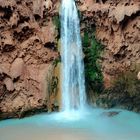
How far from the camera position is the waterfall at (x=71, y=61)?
14.8m

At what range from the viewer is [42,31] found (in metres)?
14.9

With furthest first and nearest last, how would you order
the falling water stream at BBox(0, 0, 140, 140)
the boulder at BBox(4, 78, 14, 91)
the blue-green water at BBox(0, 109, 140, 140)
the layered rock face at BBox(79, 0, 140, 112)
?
the layered rock face at BBox(79, 0, 140, 112) < the boulder at BBox(4, 78, 14, 91) < the falling water stream at BBox(0, 0, 140, 140) < the blue-green water at BBox(0, 109, 140, 140)

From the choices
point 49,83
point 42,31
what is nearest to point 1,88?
point 49,83

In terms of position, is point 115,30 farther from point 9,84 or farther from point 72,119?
point 9,84

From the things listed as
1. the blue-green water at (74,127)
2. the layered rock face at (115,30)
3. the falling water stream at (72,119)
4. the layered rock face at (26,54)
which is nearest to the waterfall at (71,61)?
the falling water stream at (72,119)

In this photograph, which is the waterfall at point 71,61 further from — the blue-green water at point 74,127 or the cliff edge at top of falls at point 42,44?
the blue-green water at point 74,127

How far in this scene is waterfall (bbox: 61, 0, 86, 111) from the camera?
14.8 metres

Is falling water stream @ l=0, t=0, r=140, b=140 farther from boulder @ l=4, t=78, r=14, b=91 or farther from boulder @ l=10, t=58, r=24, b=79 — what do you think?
boulder @ l=10, t=58, r=24, b=79

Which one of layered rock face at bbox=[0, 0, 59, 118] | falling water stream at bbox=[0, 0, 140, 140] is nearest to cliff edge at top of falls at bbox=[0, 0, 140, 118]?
layered rock face at bbox=[0, 0, 59, 118]

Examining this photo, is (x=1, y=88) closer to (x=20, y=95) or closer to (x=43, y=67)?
(x=20, y=95)

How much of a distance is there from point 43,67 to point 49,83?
70 cm

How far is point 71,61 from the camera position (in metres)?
15.0

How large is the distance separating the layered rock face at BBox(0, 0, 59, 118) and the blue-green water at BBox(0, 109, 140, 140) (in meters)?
0.72

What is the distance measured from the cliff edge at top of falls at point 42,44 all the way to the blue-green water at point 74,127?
33.6 inches
